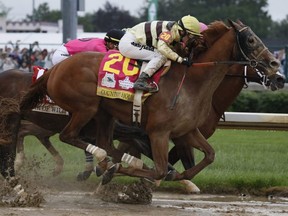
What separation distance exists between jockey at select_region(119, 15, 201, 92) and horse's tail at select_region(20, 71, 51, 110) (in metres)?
1.05

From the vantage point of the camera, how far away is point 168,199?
9766mm

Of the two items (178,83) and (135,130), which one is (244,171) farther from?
(178,83)

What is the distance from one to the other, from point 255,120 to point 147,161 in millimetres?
1688

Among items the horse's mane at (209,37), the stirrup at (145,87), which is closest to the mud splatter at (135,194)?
the stirrup at (145,87)

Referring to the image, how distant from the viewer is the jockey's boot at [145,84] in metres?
8.68

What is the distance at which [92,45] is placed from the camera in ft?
34.3

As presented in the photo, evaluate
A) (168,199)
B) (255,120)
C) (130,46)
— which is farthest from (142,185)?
(255,120)

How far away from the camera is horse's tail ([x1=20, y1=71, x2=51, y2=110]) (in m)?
9.58

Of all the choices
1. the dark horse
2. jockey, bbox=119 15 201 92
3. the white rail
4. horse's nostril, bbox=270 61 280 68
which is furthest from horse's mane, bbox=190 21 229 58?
the white rail

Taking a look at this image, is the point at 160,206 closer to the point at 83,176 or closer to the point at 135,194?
the point at 135,194

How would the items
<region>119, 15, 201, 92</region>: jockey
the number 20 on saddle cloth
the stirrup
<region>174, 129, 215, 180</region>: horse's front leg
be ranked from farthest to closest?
<region>174, 129, 215, 180</region>: horse's front leg, the number 20 on saddle cloth, <region>119, 15, 201, 92</region>: jockey, the stirrup

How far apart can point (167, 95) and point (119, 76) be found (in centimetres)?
57

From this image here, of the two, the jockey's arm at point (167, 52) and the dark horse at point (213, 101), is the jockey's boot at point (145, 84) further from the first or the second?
the dark horse at point (213, 101)

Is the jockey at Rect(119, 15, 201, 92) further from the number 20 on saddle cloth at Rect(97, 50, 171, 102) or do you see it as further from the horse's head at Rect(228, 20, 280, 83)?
the horse's head at Rect(228, 20, 280, 83)
